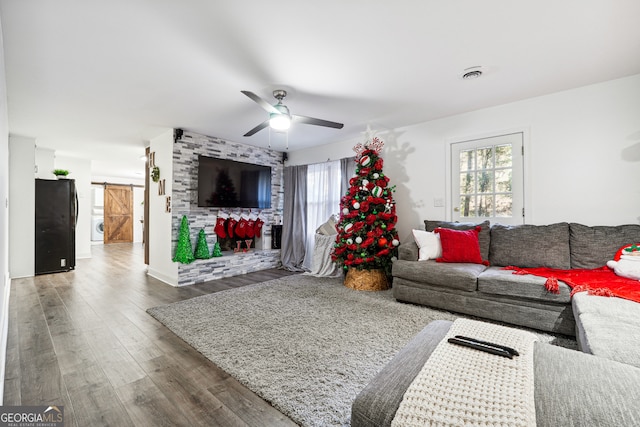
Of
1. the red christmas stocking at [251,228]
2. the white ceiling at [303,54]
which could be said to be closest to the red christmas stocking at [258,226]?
the red christmas stocking at [251,228]

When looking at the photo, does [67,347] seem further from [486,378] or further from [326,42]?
[326,42]

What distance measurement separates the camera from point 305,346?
7.25ft

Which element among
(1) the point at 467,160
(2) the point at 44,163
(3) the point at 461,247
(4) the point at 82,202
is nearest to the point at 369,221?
(3) the point at 461,247

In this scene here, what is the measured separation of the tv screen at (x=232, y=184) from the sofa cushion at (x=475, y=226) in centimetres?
307

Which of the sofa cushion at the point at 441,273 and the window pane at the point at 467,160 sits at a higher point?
the window pane at the point at 467,160

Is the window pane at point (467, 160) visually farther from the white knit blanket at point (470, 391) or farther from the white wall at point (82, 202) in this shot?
the white wall at point (82, 202)

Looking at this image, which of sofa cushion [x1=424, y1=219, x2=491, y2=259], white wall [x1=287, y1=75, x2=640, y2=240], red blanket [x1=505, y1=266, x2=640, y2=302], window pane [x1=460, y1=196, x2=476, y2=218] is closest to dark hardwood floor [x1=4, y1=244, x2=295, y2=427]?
red blanket [x1=505, y1=266, x2=640, y2=302]

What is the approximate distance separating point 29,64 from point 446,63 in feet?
11.7

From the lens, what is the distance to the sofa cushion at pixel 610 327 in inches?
50.1

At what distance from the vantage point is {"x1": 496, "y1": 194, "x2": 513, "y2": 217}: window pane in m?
3.36

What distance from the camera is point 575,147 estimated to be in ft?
9.73

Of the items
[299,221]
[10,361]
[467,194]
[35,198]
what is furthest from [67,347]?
[467,194]

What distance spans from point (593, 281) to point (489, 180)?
5.10 feet

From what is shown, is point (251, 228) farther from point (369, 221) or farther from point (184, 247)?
point (369, 221)
